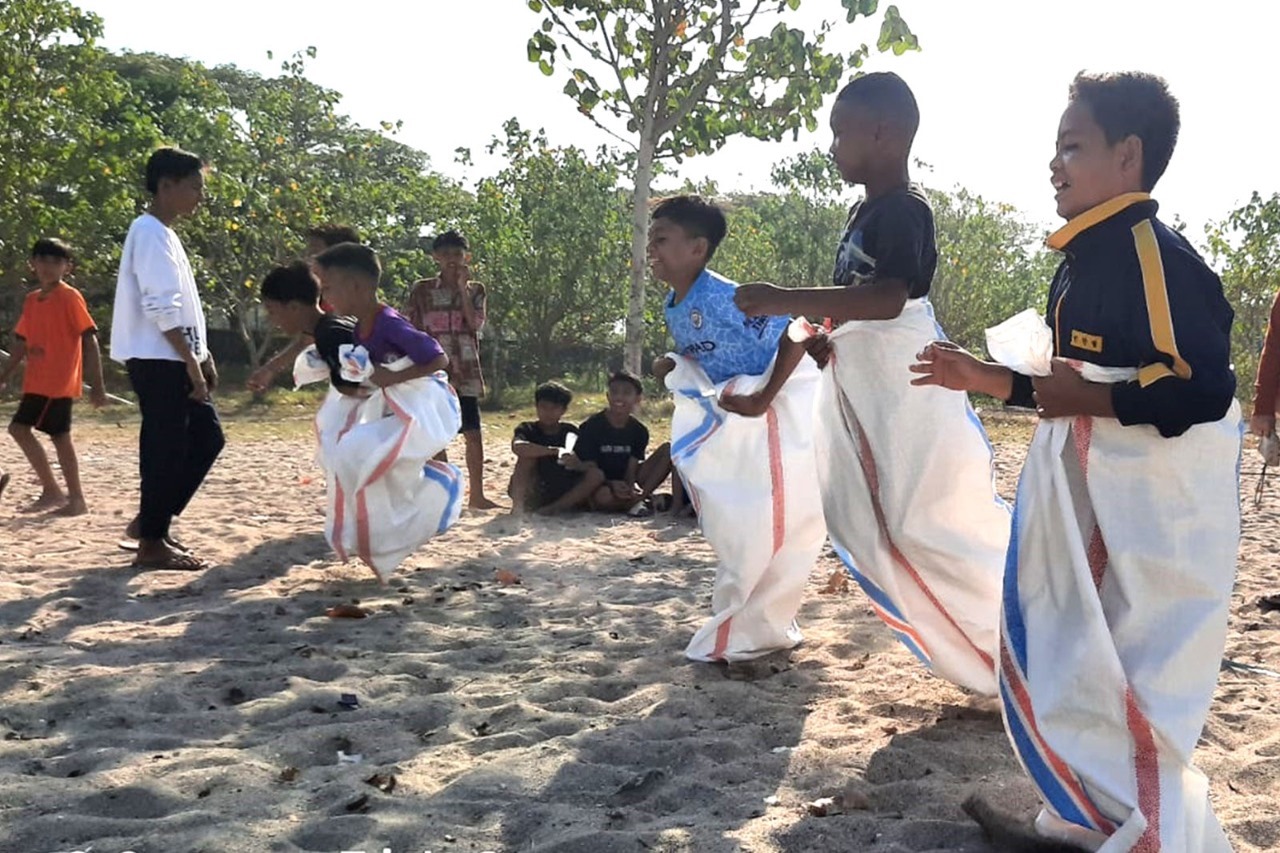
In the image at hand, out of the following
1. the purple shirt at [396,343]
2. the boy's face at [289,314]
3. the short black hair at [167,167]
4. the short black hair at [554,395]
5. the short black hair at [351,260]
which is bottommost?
the short black hair at [554,395]

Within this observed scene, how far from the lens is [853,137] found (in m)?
3.26

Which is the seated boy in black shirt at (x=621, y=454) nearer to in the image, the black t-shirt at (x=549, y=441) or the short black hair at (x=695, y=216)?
the black t-shirt at (x=549, y=441)

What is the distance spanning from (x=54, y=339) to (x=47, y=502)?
0.99 meters

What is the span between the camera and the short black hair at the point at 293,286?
18.6ft

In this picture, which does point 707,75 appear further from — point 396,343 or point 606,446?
point 396,343

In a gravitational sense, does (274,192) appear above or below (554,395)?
above

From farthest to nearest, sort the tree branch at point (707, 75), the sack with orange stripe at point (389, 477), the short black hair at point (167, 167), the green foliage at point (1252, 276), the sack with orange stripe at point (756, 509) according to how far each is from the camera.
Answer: the green foliage at point (1252, 276), the tree branch at point (707, 75), the short black hair at point (167, 167), the sack with orange stripe at point (389, 477), the sack with orange stripe at point (756, 509)

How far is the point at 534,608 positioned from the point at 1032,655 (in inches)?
112

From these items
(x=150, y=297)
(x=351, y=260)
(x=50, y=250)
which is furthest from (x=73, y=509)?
(x=351, y=260)

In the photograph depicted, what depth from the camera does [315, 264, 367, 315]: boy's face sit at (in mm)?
5172

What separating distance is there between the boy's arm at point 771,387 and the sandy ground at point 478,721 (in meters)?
0.84

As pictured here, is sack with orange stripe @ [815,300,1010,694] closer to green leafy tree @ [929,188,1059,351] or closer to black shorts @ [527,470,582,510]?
black shorts @ [527,470,582,510]

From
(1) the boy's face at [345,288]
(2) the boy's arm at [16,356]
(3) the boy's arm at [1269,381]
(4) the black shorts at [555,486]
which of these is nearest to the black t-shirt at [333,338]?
(1) the boy's face at [345,288]

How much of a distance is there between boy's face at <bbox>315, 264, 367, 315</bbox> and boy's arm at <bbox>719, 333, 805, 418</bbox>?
6.92ft
